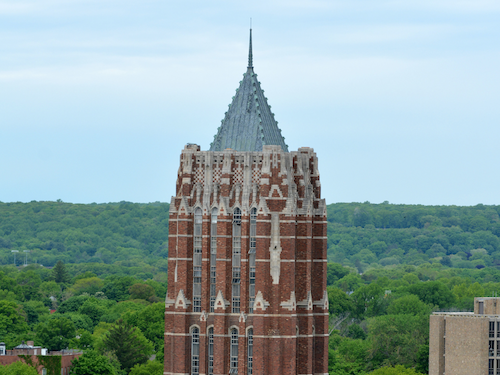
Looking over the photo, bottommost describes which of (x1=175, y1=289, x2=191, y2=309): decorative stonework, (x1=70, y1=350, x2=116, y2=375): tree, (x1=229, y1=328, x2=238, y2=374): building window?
(x1=70, y1=350, x2=116, y2=375): tree

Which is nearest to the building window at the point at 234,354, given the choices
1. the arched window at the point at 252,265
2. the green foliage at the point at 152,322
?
the arched window at the point at 252,265

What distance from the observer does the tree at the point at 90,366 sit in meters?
147

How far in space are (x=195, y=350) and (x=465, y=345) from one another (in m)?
80.9

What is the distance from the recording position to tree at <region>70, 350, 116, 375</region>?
481 ft

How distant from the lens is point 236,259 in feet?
300

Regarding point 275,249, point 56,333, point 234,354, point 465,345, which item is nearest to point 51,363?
point 56,333

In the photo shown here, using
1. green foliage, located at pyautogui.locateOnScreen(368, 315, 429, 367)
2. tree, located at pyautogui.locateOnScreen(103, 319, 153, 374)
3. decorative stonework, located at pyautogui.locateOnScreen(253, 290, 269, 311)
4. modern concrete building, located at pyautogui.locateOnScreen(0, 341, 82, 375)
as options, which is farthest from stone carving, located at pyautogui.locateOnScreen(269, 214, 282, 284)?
green foliage, located at pyautogui.locateOnScreen(368, 315, 429, 367)

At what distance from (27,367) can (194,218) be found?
2071 inches

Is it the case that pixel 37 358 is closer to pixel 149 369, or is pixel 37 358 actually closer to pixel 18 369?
pixel 149 369

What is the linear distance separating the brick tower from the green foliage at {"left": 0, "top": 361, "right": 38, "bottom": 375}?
43.5 metres

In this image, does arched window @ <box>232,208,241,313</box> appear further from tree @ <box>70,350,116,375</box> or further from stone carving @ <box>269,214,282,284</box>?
tree @ <box>70,350,116,375</box>

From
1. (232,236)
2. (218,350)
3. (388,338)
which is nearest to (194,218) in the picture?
(232,236)

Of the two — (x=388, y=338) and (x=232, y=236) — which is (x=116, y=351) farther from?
(x=232, y=236)

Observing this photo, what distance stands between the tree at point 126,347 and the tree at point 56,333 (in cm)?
1753
